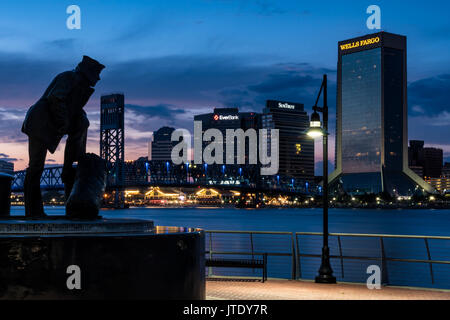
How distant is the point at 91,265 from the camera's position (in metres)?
7.64

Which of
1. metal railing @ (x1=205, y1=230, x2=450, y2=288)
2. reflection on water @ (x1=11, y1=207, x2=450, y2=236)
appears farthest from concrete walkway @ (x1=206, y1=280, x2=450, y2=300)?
reflection on water @ (x1=11, y1=207, x2=450, y2=236)

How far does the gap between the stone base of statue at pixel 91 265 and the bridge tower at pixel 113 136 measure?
131955mm

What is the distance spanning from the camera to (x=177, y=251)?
832cm

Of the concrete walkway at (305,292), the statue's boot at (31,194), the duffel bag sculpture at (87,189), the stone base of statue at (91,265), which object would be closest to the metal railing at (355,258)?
the concrete walkway at (305,292)

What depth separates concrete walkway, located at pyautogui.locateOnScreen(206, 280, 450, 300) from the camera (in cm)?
1232

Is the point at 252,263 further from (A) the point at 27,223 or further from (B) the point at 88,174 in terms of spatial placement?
(A) the point at 27,223

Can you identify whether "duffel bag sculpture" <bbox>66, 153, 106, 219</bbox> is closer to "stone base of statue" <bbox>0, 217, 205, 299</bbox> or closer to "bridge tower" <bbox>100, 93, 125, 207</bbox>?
"stone base of statue" <bbox>0, 217, 205, 299</bbox>

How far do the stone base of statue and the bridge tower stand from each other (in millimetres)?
131955

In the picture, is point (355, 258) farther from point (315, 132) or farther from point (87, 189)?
point (87, 189)

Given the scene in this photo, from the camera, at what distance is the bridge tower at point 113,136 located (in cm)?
14144

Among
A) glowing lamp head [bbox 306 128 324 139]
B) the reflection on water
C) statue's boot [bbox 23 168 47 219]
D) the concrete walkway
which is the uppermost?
glowing lamp head [bbox 306 128 324 139]

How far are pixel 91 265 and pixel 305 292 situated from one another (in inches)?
259

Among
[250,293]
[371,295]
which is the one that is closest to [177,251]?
[250,293]

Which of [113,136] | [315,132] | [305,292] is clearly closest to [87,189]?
[305,292]
